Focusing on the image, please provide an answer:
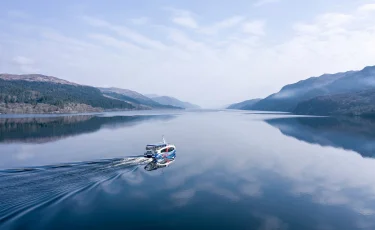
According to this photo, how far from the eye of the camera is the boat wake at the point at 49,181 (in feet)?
87.2

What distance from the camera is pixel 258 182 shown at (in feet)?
125

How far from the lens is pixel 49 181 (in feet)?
113

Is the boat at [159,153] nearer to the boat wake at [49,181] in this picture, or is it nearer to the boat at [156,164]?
the boat at [156,164]

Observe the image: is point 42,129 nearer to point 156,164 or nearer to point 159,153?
point 159,153

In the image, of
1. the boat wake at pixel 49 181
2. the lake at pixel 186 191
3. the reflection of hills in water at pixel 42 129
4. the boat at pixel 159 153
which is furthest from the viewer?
the reflection of hills in water at pixel 42 129

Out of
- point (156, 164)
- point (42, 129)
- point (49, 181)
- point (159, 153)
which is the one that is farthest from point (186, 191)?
point (42, 129)

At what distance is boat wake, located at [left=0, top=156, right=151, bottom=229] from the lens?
87.2 feet

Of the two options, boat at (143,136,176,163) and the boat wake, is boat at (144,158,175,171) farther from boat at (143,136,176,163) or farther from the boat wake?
the boat wake

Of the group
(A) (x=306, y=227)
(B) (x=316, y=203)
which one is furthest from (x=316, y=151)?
(A) (x=306, y=227)

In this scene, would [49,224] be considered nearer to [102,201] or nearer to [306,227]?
[102,201]

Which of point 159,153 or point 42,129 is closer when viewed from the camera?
point 159,153

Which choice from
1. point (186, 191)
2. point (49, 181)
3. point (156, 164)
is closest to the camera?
point (186, 191)

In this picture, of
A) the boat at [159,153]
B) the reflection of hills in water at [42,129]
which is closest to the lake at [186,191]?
the boat at [159,153]

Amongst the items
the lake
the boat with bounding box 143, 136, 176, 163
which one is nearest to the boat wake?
the lake
